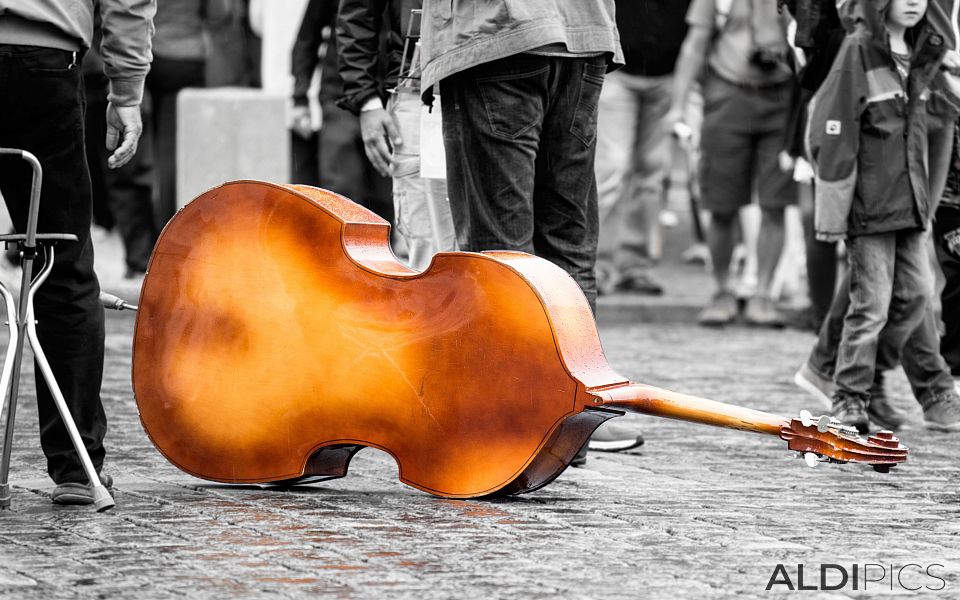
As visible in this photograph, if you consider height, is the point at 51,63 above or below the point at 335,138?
above

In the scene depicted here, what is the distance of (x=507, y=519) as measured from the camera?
4.09 metres

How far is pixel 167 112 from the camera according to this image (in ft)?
34.3

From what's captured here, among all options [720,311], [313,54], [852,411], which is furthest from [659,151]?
[852,411]

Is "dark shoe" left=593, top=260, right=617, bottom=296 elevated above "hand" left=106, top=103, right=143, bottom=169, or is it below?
below

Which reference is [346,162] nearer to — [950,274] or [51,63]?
[950,274]

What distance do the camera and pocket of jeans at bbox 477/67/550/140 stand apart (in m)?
4.90

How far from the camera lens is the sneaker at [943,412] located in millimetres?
6145

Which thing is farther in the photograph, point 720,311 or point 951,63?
point 720,311

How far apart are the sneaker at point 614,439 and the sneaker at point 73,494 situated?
1716mm

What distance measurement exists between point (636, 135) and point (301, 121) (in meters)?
2.26

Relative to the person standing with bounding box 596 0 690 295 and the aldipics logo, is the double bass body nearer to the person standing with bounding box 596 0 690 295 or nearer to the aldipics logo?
the aldipics logo

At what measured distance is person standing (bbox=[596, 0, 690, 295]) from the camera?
10039mm

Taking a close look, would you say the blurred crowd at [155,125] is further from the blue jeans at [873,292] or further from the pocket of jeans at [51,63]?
the pocket of jeans at [51,63]

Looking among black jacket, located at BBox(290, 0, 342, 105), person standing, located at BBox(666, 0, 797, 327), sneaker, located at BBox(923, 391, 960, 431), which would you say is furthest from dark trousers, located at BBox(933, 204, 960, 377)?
black jacket, located at BBox(290, 0, 342, 105)
